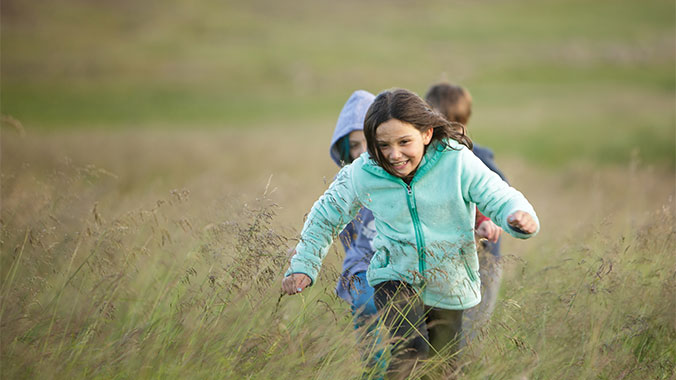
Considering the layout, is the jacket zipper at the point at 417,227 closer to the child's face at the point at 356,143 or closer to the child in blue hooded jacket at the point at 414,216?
the child in blue hooded jacket at the point at 414,216

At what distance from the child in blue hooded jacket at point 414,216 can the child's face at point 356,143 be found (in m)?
1.10

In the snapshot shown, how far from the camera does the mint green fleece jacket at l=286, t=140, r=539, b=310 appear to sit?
2949 millimetres

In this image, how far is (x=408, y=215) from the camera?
9.94 ft

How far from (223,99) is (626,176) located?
25.5 metres

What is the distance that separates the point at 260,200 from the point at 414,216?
778 millimetres

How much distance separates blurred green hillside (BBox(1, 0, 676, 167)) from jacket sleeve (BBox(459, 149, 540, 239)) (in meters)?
9.23

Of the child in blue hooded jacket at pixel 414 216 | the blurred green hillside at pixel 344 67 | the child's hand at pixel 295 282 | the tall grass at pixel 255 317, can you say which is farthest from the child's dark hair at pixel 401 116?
the blurred green hillside at pixel 344 67

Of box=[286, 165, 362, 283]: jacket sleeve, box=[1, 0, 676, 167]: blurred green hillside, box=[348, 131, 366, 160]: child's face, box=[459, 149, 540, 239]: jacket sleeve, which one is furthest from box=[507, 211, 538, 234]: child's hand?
box=[1, 0, 676, 167]: blurred green hillside

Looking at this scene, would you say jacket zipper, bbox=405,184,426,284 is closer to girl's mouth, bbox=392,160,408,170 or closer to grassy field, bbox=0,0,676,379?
girl's mouth, bbox=392,160,408,170

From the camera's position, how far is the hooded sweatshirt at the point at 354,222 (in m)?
3.65

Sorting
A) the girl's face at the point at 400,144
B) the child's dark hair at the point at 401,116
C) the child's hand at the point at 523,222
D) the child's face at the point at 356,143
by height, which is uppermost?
the child's dark hair at the point at 401,116

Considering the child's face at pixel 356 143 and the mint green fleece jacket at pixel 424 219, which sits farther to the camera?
the child's face at pixel 356 143

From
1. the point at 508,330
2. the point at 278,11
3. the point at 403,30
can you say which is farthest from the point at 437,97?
the point at 278,11

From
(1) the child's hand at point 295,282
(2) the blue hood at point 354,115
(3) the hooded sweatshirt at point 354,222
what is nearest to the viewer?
(1) the child's hand at point 295,282
